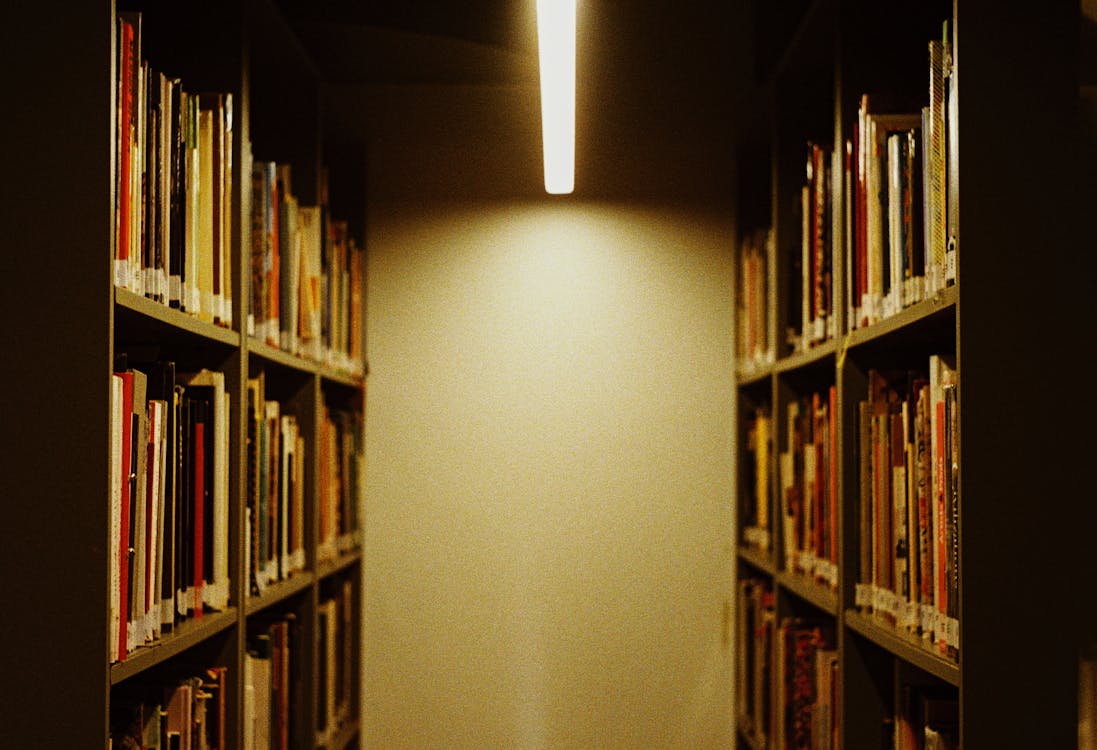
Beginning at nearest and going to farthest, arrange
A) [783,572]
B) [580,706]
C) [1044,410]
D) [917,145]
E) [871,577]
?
[1044,410]
[917,145]
[871,577]
[783,572]
[580,706]

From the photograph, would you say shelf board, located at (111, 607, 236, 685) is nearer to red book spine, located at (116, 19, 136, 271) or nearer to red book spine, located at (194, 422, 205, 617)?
red book spine, located at (194, 422, 205, 617)

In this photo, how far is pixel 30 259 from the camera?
1600mm

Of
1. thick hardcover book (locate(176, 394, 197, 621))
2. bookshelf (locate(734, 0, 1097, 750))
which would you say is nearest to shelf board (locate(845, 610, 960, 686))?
bookshelf (locate(734, 0, 1097, 750))

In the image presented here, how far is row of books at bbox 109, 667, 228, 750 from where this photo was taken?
1.93 metres

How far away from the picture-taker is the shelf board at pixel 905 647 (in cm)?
166

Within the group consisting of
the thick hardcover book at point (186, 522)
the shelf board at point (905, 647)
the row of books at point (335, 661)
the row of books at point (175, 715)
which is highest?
the thick hardcover book at point (186, 522)

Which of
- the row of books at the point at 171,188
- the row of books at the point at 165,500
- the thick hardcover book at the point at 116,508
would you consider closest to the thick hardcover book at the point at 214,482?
the row of books at the point at 165,500

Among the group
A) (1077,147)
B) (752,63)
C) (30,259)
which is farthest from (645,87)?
(30,259)

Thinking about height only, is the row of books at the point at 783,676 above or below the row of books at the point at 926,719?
below

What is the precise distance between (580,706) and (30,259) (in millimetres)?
2570

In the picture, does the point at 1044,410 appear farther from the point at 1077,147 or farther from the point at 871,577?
the point at 871,577

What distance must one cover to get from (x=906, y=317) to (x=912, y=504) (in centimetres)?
32

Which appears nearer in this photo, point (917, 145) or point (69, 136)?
point (69, 136)

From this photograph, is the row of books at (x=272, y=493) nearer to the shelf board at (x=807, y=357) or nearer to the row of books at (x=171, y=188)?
the row of books at (x=171, y=188)
